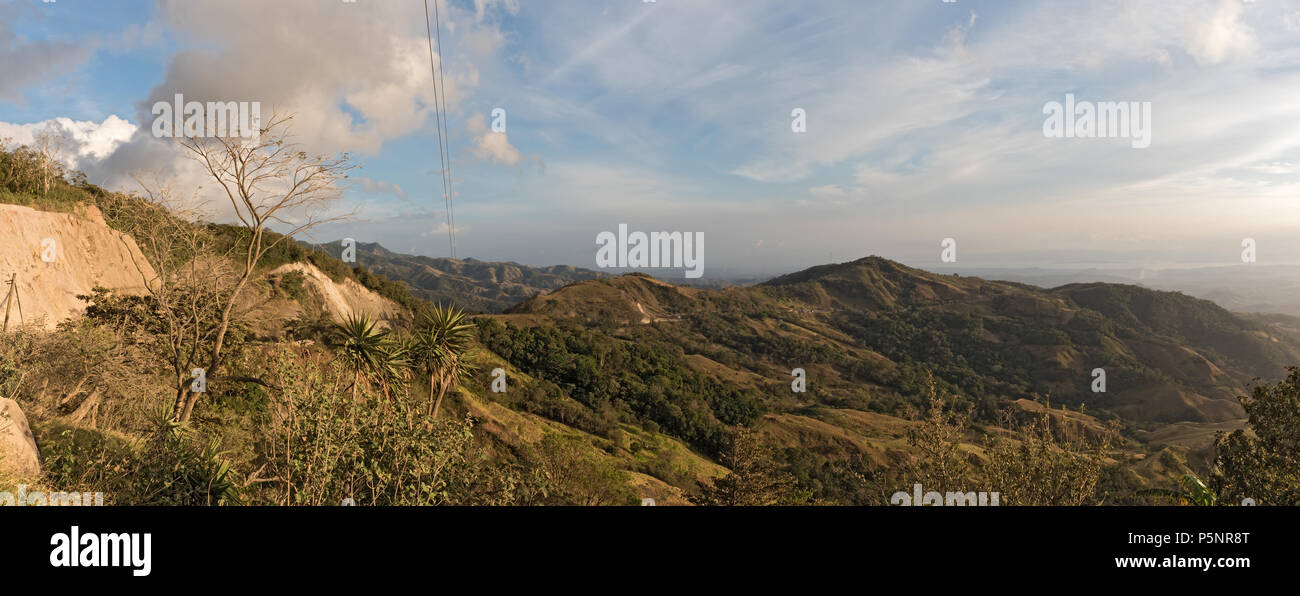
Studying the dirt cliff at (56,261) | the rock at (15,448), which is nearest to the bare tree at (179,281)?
the rock at (15,448)

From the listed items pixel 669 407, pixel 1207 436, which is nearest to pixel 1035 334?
pixel 1207 436

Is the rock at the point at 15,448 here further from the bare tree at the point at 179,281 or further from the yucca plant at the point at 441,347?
the yucca plant at the point at 441,347

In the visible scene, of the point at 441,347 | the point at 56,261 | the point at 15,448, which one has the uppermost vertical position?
the point at 56,261

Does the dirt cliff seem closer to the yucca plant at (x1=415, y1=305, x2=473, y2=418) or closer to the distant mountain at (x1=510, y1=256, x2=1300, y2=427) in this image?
the yucca plant at (x1=415, y1=305, x2=473, y2=418)

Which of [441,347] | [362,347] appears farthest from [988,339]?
[362,347]

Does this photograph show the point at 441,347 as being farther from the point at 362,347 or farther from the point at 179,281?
the point at 179,281

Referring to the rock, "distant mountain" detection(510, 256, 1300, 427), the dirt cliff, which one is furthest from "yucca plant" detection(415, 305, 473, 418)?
"distant mountain" detection(510, 256, 1300, 427)
